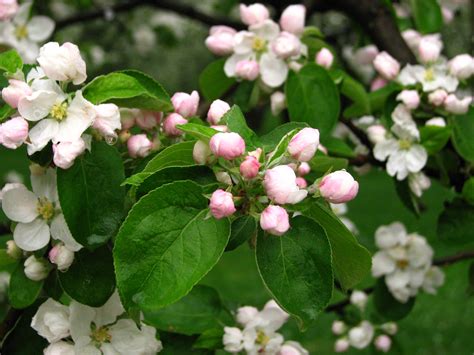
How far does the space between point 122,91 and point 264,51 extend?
78cm

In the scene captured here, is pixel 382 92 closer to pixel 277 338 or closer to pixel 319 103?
pixel 319 103

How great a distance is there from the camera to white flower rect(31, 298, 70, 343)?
157cm

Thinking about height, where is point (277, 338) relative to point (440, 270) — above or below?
above

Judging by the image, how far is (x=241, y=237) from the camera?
1.41m

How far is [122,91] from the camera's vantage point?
151 cm

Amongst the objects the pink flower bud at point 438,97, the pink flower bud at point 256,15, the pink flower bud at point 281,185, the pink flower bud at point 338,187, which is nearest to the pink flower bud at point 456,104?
the pink flower bud at point 438,97

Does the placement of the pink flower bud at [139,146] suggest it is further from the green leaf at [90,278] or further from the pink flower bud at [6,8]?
the pink flower bud at [6,8]

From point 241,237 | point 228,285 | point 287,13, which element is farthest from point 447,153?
point 228,285

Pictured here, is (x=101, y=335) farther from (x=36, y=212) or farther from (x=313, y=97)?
(x=313, y=97)

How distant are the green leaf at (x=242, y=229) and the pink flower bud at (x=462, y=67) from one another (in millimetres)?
1143

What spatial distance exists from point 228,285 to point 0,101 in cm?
499

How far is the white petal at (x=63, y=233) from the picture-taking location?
155 centimetres

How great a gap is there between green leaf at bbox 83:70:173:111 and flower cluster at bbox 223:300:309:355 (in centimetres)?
60

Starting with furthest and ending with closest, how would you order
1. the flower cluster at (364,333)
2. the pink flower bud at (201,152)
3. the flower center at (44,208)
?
1. the flower cluster at (364,333)
2. the flower center at (44,208)
3. the pink flower bud at (201,152)
